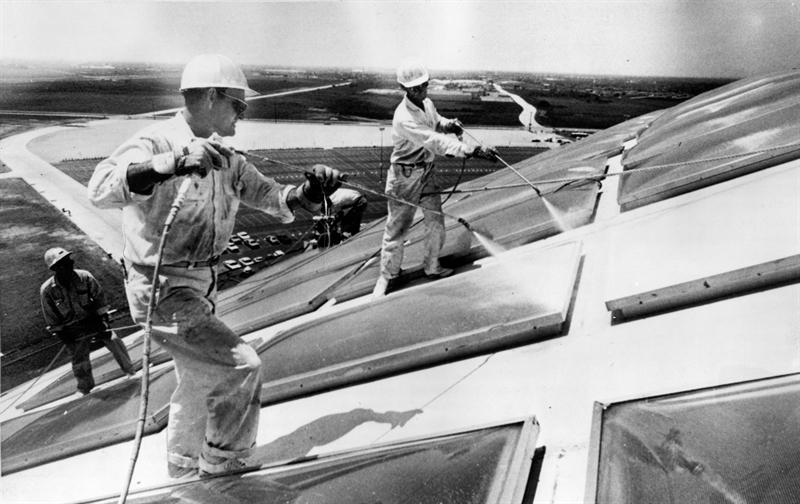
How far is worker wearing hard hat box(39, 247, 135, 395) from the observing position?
6672 mm

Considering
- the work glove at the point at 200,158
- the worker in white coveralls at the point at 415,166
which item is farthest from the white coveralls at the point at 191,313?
the worker in white coveralls at the point at 415,166

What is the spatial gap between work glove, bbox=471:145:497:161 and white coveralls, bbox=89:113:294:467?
7.76 ft

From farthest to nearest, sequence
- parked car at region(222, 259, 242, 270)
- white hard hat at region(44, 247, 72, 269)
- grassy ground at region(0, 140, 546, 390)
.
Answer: parked car at region(222, 259, 242, 270) < grassy ground at region(0, 140, 546, 390) < white hard hat at region(44, 247, 72, 269)

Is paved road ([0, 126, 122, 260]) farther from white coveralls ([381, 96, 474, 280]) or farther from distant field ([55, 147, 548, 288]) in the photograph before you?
white coveralls ([381, 96, 474, 280])

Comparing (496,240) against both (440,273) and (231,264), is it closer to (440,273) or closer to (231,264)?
(440,273)

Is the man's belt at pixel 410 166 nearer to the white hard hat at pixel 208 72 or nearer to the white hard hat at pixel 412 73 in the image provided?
the white hard hat at pixel 412 73

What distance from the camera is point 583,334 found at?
3416 millimetres

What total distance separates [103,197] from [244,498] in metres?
1.53

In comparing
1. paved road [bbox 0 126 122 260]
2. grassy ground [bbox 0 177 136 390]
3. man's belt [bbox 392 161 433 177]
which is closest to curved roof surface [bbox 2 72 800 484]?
man's belt [bbox 392 161 433 177]

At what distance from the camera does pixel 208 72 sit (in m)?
2.88

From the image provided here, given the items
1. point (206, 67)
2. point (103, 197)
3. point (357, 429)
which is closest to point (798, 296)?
point (357, 429)

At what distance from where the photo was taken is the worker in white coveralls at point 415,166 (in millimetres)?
4895

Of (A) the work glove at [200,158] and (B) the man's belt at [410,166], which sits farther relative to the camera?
(B) the man's belt at [410,166]

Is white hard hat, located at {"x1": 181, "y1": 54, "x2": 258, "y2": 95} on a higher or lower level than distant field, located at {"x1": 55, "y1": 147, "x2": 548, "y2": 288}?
lower
